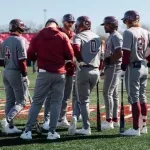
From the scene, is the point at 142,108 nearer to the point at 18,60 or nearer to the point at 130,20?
the point at 130,20

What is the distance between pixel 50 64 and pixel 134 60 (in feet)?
5.48

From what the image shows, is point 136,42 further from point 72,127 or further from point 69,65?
point 72,127

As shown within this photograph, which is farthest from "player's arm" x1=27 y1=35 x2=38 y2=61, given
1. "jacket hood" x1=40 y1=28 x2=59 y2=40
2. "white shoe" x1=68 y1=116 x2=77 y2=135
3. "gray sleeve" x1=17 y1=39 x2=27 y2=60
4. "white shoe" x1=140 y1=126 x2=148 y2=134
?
"white shoe" x1=140 y1=126 x2=148 y2=134

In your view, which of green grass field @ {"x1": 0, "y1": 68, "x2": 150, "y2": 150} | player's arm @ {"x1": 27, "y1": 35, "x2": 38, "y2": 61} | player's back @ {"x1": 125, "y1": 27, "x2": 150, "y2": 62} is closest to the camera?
green grass field @ {"x1": 0, "y1": 68, "x2": 150, "y2": 150}

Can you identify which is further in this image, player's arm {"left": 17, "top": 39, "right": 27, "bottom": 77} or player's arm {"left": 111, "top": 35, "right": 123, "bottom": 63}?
player's arm {"left": 111, "top": 35, "right": 123, "bottom": 63}

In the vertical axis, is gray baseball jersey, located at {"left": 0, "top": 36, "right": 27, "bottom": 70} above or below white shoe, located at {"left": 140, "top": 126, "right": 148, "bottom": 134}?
above

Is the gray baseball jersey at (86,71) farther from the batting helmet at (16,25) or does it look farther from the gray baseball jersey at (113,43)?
the batting helmet at (16,25)

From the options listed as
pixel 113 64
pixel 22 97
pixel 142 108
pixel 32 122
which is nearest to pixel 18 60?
pixel 22 97

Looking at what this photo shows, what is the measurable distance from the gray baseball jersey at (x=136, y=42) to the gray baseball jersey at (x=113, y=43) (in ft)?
2.42

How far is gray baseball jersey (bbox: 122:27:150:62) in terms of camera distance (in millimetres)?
7984

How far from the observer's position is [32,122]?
7648 mm

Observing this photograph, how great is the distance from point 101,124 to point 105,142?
70.6 inches

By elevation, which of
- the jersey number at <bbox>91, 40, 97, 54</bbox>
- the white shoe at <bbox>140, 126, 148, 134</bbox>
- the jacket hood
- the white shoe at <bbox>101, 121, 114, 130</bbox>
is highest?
the jacket hood

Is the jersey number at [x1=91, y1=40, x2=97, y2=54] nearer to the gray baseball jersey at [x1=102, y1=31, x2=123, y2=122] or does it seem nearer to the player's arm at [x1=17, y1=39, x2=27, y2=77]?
the gray baseball jersey at [x1=102, y1=31, x2=123, y2=122]
